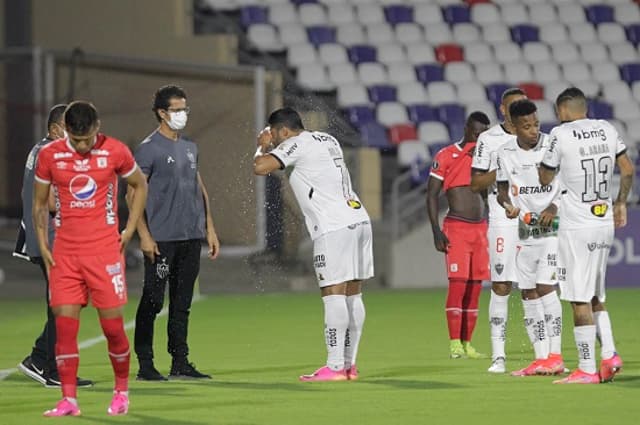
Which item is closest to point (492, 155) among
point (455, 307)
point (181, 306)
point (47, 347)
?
point (455, 307)

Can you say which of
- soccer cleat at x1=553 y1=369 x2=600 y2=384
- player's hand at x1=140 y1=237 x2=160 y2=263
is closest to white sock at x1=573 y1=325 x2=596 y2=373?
soccer cleat at x1=553 y1=369 x2=600 y2=384

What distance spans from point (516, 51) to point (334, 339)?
1910 centimetres

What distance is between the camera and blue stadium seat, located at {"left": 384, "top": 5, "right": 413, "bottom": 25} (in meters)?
29.4

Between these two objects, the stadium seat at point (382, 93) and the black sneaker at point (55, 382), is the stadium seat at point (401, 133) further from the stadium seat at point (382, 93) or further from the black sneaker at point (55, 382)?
the black sneaker at point (55, 382)

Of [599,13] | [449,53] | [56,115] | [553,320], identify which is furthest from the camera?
[599,13]

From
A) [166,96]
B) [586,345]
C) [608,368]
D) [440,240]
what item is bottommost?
Answer: [608,368]

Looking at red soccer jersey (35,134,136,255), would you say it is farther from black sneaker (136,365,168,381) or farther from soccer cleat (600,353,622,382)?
soccer cleat (600,353,622,382)

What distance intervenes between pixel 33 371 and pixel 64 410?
256 cm

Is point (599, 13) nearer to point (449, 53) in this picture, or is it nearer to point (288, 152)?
point (449, 53)

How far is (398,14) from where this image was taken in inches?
1161

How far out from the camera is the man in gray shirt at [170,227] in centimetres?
1134

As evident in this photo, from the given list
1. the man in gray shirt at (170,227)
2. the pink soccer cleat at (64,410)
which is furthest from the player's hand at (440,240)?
the pink soccer cleat at (64,410)

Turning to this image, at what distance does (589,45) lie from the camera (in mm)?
29969

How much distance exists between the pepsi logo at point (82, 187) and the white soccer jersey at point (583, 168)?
3.32 meters
